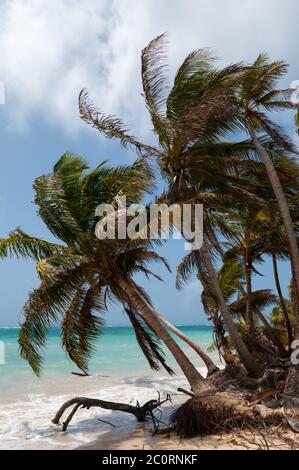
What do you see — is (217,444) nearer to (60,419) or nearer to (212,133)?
(60,419)

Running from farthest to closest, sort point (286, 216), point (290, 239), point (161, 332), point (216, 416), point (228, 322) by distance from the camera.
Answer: point (228, 322) → point (161, 332) → point (286, 216) → point (290, 239) → point (216, 416)

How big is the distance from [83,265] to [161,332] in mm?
2428

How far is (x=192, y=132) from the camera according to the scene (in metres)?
10.7

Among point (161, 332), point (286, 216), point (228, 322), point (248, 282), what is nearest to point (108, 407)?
point (161, 332)

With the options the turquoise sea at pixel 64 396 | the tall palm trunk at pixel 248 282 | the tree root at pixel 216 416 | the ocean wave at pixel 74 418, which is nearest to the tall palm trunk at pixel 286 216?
the tree root at pixel 216 416

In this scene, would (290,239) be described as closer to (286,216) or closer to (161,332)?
(286,216)

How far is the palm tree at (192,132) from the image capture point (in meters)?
10.8

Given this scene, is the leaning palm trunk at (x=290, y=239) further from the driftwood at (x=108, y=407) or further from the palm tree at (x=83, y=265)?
the driftwood at (x=108, y=407)

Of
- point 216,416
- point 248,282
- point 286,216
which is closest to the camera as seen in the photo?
point 216,416

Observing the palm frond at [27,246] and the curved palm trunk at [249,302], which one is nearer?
the palm frond at [27,246]

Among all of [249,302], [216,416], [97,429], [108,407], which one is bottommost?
[97,429]

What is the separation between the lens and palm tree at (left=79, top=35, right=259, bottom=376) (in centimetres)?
1079

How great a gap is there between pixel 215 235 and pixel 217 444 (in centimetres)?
545

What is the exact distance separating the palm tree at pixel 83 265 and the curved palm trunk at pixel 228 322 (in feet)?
4.49
